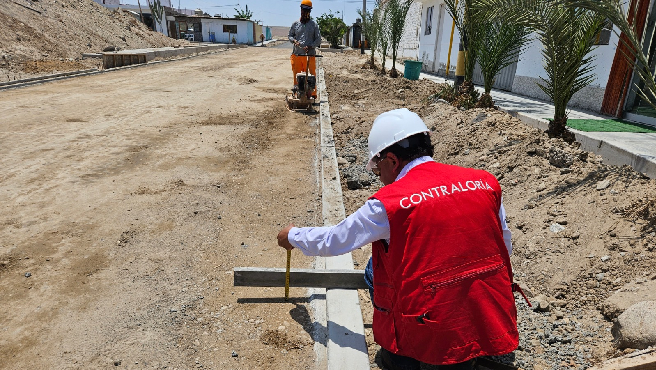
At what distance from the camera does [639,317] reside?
2.45 meters

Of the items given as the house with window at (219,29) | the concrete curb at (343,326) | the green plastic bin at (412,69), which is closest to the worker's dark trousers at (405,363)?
the concrete curb at (343,326)

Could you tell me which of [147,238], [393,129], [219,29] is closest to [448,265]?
[393,129]

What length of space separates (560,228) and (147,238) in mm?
3664

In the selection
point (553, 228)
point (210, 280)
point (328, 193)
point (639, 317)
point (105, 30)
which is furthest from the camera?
point (105, 30)

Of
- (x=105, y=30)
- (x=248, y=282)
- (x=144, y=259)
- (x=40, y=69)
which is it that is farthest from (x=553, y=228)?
(x=105, y=30)

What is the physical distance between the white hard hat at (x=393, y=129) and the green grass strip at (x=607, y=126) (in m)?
5.22

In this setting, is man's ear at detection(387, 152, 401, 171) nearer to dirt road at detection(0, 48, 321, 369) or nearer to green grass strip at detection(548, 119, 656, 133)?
dirt road at detection(0, 48, 321, 369)

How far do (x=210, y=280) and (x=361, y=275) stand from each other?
3.83 feet

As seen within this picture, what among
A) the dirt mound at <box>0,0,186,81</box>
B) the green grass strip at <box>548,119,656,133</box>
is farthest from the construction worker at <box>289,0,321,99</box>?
the dirt mound at <box>0,0,186,81</box>

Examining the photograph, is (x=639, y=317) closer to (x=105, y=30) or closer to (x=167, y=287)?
(x=167, y=287)

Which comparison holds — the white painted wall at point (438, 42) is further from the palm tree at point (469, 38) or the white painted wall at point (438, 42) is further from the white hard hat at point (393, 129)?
the white hard hat at point (393, 129)

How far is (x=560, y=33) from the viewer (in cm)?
516

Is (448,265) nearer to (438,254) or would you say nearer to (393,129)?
(438,254)

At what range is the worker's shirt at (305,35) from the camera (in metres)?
10.1
